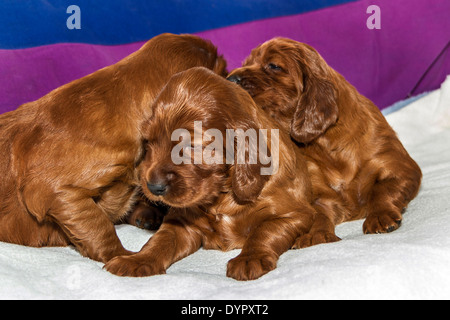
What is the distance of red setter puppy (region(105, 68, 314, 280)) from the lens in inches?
98.9

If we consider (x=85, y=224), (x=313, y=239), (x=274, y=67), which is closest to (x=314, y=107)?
(x=274, y=67)

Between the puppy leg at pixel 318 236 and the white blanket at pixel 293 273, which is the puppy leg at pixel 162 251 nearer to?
the white blanket at pixel 293 273

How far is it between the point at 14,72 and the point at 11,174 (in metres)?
1.37

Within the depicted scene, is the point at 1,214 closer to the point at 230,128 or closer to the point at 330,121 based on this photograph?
the point at 230,128

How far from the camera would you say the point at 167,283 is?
2303mm

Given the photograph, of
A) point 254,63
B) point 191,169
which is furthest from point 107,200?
point 254,63

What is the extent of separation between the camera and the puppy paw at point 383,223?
2.88 m

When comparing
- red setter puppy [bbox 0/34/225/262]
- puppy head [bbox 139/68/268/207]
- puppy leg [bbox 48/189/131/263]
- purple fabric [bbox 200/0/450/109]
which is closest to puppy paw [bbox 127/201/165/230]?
red setter puppy [bbox 0/34/225/262]

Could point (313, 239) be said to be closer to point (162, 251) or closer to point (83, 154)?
point (162, 251)

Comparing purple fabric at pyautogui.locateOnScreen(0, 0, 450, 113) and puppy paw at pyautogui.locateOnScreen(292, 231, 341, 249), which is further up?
purple fabric at pyautogui.locateOnScreen(0, 0, 450, 113)

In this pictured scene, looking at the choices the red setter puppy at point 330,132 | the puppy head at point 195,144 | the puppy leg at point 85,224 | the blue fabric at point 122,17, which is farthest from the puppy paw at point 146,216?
the blue fabric at point 122,17

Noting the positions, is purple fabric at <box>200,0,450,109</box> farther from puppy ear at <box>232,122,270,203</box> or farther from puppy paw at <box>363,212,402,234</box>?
puppy ear at <box>232,122,270,203</box>

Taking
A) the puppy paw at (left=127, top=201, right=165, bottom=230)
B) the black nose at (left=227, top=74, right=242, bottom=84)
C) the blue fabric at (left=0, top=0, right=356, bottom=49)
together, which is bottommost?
the puppy paw at (left=127, top=201, right=165, bottom=230)

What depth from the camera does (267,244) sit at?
2.62 m
